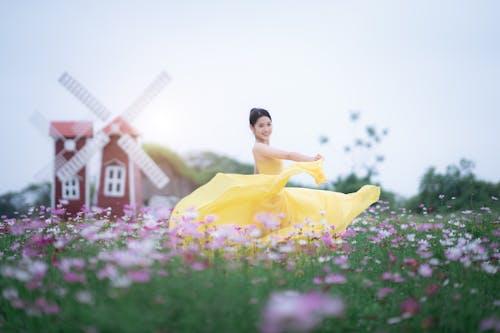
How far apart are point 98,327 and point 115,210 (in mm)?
13261

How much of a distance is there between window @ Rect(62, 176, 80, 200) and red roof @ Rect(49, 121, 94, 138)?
167cm

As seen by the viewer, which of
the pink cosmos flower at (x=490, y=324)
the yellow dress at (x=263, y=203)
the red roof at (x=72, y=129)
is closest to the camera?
the pink cosmos flower at (x=490, y=324)

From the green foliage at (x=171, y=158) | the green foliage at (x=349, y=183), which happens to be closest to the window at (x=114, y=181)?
the green foliage at (x=171, y=158)

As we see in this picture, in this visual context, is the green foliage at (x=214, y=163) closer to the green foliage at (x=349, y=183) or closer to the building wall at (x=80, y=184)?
the green foliage at (x=349, y=183)

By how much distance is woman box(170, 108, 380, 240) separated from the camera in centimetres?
531

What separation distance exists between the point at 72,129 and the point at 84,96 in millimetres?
1724

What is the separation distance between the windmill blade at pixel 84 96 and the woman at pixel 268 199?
11.8 meters

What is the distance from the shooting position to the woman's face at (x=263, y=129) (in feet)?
19.6

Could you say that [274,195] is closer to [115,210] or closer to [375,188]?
[375,188]

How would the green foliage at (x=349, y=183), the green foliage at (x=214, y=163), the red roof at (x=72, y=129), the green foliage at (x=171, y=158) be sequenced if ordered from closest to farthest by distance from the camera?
1. the red roof at (x=72, y=129)
2. the green foliage at (x=349, y=183)
3. the green foliage at (x=171, y=158)
4. the green foliage at (x=214, y=163)

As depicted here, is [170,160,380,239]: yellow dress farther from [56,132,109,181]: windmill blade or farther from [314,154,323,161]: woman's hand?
[56,132,109,181]: windmill blade

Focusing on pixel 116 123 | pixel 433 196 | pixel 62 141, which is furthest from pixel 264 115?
pixel 62 141

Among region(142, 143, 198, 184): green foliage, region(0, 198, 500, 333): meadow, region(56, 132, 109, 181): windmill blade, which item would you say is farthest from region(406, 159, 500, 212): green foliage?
region(142, 143, 198, 184): green foliage

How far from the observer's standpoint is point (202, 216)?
Answer: 5.19 meters
